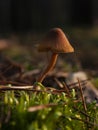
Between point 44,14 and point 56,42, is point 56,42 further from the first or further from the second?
point 44,14

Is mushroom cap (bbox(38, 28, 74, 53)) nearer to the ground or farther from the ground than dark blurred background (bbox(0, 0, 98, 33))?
nearer to the ground

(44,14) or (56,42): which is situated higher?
(44,14)

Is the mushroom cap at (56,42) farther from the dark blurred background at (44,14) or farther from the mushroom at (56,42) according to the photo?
the dark blurred background at (44,14)

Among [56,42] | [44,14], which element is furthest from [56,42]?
[44,14]

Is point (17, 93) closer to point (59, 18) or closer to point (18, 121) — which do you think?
point (18, 121)

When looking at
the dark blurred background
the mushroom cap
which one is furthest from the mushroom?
the dark blurred background

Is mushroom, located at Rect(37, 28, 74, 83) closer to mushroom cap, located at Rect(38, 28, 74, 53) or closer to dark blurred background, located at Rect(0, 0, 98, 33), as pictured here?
mushroom cap, located at Rect(38, 28, 74, 53)

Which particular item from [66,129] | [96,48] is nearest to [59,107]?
[66,129]

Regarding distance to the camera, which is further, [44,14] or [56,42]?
[44,14]
